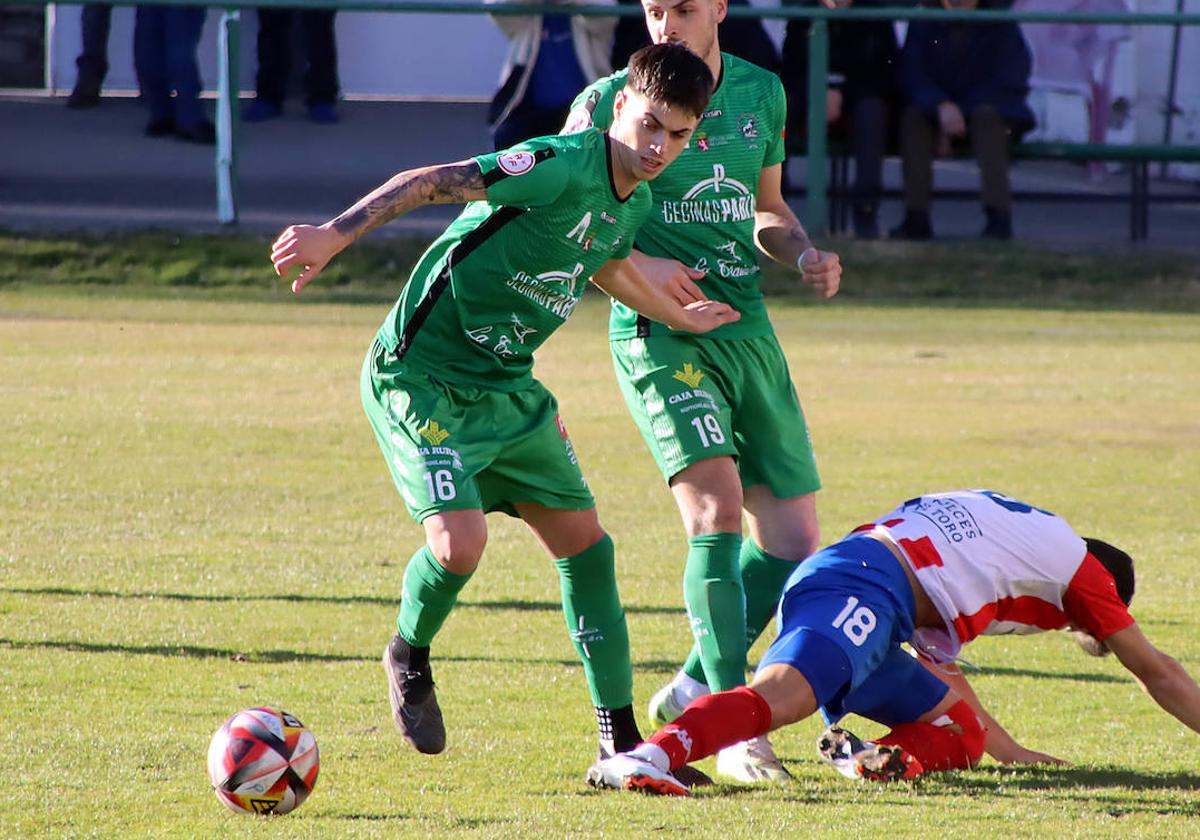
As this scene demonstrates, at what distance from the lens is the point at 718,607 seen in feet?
18.3

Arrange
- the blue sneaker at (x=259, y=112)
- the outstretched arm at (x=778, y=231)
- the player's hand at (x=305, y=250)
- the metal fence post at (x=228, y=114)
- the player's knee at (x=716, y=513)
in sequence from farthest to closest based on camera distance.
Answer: the blue sneaker at (x=259, y=112) → the metal fence post at (x=228, y=114) → the outstretched arm at (x=778, y=231) → the player's knee at (x=716, y=513) → the player's hand at (x=305, y=250)

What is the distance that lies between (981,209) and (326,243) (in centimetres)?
1419

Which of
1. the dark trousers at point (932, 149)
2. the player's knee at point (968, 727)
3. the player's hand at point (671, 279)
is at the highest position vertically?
the player's hand at point (671, 279)

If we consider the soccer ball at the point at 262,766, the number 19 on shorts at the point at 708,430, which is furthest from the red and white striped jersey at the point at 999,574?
the soccer ball at the point at 262,766

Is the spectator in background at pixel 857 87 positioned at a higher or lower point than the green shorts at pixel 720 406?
lower

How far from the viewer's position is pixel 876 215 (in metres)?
17.7

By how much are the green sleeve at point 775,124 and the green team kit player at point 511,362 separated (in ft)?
2.86

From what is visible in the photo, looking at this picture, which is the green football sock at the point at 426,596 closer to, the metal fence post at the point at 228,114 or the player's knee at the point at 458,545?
the player's knee at the point at 458,545

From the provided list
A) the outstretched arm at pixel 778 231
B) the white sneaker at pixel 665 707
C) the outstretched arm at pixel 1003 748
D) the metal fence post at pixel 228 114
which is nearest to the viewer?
the outstretched arm at pixel 1003 748

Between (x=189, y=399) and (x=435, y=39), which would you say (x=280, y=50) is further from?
(x=189, y=399)

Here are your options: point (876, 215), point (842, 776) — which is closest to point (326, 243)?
point (842, 776)

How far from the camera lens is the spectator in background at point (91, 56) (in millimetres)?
17609

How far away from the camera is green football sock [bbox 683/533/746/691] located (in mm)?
5520

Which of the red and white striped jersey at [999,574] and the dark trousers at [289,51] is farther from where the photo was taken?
the dark trousers at [289,51]
